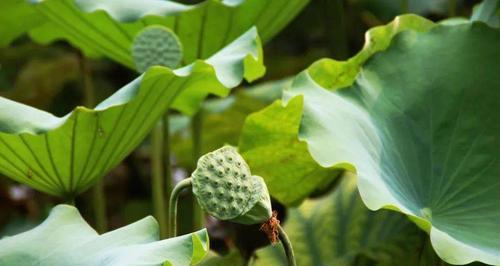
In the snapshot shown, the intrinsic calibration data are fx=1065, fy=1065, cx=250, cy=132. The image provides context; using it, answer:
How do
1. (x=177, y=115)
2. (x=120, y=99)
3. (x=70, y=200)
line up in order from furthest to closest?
(x=177, y=115) → (x=70, y=200) → (x=120, y=99)

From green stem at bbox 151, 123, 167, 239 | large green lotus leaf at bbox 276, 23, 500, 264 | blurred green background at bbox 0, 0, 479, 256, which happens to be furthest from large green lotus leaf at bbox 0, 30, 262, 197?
blurred green background at bbox 0, 0, 479, 256

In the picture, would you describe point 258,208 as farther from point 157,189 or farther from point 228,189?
point 157,189

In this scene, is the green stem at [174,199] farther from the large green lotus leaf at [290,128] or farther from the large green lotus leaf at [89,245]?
the large green lotus leaf at [290,128]

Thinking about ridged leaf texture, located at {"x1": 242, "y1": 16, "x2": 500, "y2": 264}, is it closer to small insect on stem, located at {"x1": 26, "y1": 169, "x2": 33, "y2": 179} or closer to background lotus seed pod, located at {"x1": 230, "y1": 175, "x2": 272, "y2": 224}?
background lotus seed pod, located at {"x1": 230, "y1": 175, "x2": 272, "y2": 224}

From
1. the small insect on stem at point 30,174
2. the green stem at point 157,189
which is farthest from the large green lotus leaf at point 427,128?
the green stem at point 157,189

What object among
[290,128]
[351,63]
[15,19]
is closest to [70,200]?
[290,128]

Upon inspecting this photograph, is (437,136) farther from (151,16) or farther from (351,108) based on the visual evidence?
(151,16)

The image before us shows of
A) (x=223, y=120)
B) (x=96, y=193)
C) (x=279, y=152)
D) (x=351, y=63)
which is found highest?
(x=351, y=63)
